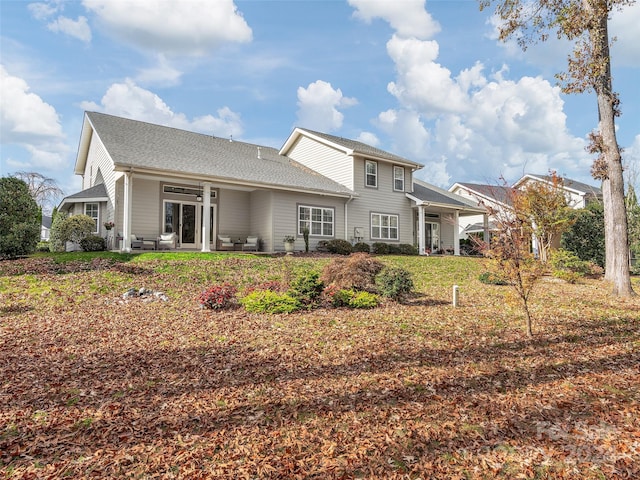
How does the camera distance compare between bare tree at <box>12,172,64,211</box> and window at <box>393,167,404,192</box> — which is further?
bare tree at <box>12,172,64,211</box>

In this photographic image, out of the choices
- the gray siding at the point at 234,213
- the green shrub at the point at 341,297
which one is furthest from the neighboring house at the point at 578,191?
the green shrub at the point at 341,297

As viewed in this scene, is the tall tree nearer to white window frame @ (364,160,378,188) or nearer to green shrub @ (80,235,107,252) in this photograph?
white window frame @ (364,160,378,188)

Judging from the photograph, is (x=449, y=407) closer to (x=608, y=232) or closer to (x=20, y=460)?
(x=20, y=460)

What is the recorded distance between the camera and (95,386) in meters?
4.39

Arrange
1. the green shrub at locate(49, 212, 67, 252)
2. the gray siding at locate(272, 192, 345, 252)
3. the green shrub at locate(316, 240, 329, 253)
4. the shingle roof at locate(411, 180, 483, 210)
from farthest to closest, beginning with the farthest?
the shingle roof at locate(411, 180, 483, 210) < the green shrub at locate(316, 240, 329, 253) < the gray siding at locate(272, 192, 345, 252) < the green shrub at locate(49, 212, 67, 252)

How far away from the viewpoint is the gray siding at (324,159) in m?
20.5

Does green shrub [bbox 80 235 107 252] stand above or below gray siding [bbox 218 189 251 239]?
below

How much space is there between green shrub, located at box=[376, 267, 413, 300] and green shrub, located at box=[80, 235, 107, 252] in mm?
12085

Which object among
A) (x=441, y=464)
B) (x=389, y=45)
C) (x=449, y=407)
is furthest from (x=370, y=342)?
(x=389, y=45)

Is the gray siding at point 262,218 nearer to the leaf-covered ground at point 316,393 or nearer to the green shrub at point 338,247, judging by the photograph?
the green shrub at point 338,247

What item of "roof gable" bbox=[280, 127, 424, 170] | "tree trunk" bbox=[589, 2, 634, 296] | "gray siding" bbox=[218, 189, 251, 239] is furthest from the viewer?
"roof gable" bbox=[280, 127, 424, 170]

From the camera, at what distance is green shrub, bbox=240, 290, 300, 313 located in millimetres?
7992

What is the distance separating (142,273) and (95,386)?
7036 mm


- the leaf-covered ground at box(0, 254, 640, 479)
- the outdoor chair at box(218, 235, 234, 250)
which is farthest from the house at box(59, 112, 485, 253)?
the leaf-covered ground at box(0, 254, 640, 479)
